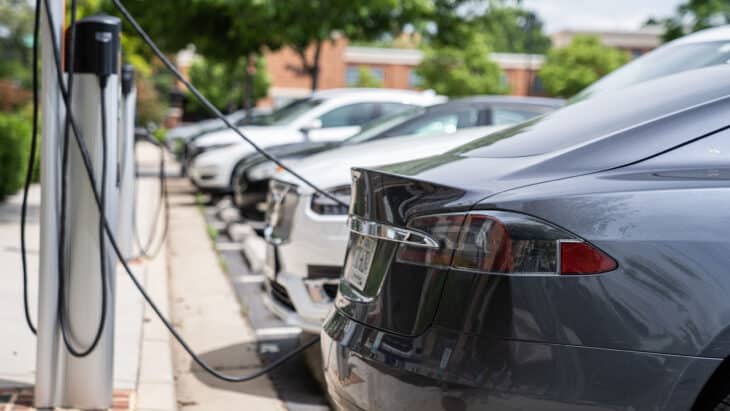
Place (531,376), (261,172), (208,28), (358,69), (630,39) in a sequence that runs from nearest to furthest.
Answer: (531,376) → (261,172) → (208,28) → (358,69) → (630,39)

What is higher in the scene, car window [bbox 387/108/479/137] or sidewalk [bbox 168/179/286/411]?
car window [bbox 387/108/479/137]

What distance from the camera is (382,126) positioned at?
773cm

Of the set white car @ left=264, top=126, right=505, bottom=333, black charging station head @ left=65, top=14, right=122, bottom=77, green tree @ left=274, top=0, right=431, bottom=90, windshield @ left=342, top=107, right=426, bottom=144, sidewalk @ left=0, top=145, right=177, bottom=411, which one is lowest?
sidewalk @ left=0, top=145, right=177, bottom=411

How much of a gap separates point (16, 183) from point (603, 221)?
10949mm

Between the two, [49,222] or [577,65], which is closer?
[49,222]

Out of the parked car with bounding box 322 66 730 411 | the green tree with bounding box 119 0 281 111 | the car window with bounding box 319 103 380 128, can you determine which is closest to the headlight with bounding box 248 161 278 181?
the car window with bounding box 319 103 380 128

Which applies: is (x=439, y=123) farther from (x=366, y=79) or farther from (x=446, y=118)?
(x=366, y=79)

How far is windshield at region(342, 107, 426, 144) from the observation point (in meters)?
7.49

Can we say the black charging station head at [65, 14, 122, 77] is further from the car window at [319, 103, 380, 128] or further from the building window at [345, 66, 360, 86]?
the building window at [345, 66, 360, 86]

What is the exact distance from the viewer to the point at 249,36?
2114cm

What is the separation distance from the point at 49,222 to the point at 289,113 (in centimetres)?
994

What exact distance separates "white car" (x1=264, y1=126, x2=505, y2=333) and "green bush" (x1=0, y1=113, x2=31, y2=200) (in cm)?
668

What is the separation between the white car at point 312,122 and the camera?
12.7 m

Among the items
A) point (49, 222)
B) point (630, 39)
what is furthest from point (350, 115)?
point (630, 39)
